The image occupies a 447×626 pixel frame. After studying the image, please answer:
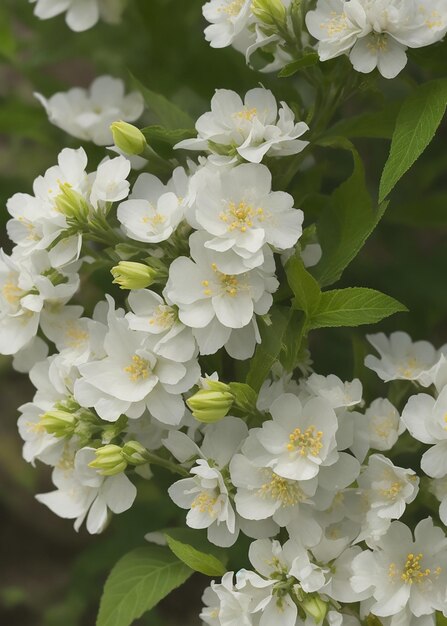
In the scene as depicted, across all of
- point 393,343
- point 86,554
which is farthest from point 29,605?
point 393,343

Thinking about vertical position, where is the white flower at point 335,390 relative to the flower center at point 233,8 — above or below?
below

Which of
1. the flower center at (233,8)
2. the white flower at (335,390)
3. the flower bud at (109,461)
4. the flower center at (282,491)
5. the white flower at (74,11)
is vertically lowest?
the flower center at (282,491)

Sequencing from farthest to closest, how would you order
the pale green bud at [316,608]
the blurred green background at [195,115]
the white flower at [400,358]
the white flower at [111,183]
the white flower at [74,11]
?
the blurred green background at [195,115] → the white flower at [74,11] → the white flower at [400,358] → the white flower at [111,183] → the pale green bud at [316,608]

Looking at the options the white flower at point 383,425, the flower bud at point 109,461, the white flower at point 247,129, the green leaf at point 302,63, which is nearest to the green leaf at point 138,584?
the flower bud at point 109,461

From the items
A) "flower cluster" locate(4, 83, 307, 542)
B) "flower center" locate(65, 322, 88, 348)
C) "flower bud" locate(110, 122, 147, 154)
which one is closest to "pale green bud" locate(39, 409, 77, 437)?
"flower cluster" locate(4, 83, 307, 542)

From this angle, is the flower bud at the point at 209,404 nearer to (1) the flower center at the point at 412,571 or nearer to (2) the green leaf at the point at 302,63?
(1) the flower center at the point at 412,571

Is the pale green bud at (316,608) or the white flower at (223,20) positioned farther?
the white flower at (223,20)

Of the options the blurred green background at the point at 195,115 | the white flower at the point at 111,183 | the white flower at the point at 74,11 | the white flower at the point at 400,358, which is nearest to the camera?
the white flower at the point at 111,183

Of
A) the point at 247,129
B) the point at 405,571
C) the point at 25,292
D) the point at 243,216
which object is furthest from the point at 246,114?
the point at 405,571
